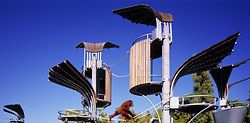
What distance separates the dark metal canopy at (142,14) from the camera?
29.7m

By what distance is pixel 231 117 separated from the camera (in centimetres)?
1419

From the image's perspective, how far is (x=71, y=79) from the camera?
36.1 meters

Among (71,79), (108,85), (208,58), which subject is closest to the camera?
(208,58)

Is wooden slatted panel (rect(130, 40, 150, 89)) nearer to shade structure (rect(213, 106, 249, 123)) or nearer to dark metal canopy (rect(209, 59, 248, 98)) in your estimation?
dark metal canopy (rect(209, 59, 248, 98))

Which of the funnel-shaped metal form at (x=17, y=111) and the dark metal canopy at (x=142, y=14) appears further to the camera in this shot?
the funnel-shaped metal form at (x=17, y=111)

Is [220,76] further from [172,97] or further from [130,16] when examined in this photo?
[130,16]

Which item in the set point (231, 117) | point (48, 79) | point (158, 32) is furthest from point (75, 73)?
point (231, 117)

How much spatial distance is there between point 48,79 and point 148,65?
11567mm

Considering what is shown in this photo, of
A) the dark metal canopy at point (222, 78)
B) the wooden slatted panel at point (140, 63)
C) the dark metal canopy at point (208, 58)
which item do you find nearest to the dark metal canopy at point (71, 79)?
the wooden slatted panel at point (140, 63)

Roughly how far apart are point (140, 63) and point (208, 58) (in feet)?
16.5

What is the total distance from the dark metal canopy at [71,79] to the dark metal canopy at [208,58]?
31.8 feet

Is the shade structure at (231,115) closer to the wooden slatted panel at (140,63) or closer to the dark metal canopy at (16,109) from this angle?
the wooden slatted panel at (140,63)

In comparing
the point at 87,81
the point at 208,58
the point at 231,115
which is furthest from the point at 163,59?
the point at 231,115

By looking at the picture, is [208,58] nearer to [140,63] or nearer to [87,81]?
[140,63]
